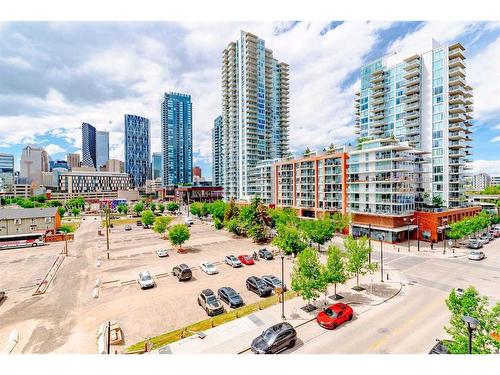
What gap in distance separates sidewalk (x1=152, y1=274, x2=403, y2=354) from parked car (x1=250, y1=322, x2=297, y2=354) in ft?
3.39

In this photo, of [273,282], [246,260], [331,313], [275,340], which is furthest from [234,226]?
[275,340]

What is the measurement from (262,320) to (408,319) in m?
11.6

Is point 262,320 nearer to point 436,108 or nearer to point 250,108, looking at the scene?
point 436,108

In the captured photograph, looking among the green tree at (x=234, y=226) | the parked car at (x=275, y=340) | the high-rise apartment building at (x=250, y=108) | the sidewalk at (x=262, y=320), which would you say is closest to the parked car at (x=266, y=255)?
the sidewalk at (x=262, y=320)

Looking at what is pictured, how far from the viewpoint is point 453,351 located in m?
12.3

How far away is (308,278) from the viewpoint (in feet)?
68.6

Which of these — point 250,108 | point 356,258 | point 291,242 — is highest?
point 250,108

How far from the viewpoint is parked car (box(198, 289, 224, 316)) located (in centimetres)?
2083

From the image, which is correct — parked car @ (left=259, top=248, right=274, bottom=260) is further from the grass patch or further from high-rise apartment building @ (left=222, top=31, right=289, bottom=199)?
high-rise apartment building @ (left=222, top=31, right=289, bottom=199)

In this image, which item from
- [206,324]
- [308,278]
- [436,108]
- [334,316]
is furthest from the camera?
[436,108]

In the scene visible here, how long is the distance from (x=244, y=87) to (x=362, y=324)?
93711 millimetres

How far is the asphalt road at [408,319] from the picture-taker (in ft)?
53.8

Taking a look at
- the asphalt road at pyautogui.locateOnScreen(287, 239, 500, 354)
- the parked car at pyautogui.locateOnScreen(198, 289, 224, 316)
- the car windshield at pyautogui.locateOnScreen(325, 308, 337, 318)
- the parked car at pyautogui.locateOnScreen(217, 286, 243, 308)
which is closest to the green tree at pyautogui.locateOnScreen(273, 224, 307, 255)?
the asphalt road at pyautogui.locateOnScreen(287, 239, 500, 354)

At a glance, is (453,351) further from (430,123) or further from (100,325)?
(430,123)
